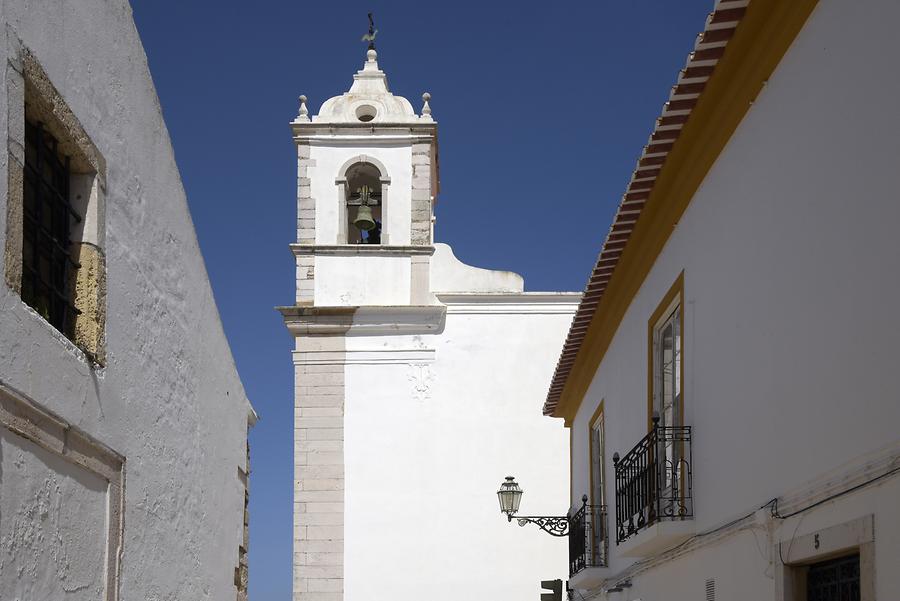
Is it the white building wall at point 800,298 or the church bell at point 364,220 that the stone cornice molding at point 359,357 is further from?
the white building wall at point 800,298

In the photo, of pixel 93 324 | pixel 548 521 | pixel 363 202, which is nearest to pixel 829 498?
pixel 93 324

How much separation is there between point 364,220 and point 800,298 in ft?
44.5

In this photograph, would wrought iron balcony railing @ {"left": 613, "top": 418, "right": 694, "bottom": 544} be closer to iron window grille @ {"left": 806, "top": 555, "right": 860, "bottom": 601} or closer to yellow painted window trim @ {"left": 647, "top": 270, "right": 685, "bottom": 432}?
yellow painted window trim @ {"left": 647, "top": 270, "right": 685, "bottom": 432}

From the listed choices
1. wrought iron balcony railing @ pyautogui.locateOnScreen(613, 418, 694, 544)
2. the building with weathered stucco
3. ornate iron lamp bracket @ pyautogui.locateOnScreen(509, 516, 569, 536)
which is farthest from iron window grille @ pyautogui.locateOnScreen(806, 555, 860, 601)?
ornate iron lamp bracket @ pyautogui.locateOnScreen(509, 516, 569, 536)

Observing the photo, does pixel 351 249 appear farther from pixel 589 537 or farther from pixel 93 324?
pixel 93 324

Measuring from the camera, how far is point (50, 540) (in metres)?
4.66

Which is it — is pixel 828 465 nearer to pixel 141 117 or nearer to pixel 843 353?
pixel 843 353

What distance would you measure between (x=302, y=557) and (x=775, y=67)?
1301 centimetres

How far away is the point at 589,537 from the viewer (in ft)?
37.7

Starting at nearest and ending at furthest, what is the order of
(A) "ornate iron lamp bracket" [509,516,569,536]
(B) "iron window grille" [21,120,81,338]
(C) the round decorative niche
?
1. (B) "iron window grille" [21,120,81,338]
2. (A) "ornate iron lamp bracket" [509,516,569,536]
3. (C) the round decorative niche

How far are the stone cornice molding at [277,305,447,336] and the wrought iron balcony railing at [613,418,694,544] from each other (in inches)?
385

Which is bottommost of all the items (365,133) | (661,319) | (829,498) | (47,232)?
(829,498)

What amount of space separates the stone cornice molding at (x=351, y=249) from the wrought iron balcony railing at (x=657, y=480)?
1005 cm

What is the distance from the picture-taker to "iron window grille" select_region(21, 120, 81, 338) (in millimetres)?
4758
